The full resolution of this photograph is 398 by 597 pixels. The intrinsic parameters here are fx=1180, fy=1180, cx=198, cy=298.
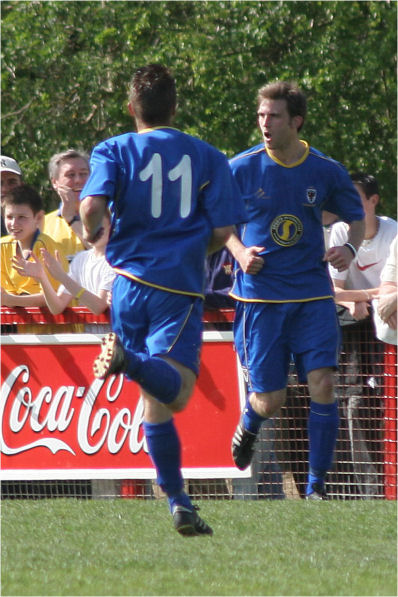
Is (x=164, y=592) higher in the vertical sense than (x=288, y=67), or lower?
lower

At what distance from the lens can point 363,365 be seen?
8531 mm

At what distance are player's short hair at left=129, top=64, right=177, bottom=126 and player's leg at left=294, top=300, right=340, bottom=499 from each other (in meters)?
1.78

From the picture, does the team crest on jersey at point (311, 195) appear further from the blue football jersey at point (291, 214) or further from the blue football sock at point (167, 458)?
the blue football sock at point (167, 458)

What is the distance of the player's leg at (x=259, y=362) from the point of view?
24.2 feet

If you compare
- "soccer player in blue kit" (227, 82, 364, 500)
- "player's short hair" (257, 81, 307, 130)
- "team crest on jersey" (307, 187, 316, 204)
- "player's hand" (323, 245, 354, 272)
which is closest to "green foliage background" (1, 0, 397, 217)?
"player's short hair" (257, 81, 307, 130)

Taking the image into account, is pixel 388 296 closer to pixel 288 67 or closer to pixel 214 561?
pixel 214 561

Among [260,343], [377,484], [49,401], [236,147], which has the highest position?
[236,147]

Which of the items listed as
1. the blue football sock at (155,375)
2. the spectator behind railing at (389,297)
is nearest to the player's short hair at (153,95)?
the blue football sock at (155,375)

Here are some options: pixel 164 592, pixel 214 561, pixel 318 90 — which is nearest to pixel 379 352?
pixel 214 561

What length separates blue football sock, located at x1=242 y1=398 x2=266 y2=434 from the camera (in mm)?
7535

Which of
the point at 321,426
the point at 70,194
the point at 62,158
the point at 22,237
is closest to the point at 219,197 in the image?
the point at 321,426

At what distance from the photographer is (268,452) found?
8609 millimetres

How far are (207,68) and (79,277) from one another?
10045 millimetres

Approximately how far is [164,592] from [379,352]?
3637 millimetres
